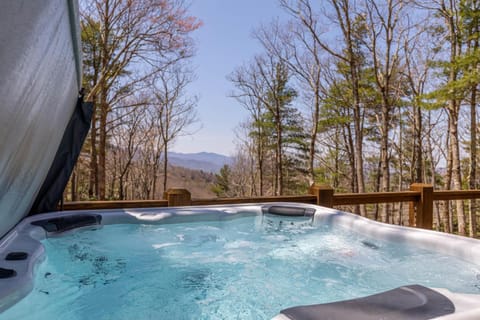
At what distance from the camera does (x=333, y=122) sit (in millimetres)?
11078

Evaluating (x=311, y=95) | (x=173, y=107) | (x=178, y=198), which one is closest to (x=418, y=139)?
(x=311, y=95)

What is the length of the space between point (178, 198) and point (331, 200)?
62.6 inches

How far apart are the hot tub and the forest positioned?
2.77 meters

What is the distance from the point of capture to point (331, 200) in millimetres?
3150

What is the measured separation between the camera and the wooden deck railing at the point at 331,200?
9.02 ft

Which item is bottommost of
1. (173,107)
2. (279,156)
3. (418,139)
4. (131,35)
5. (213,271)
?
(213,271)

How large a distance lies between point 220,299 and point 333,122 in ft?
34.2

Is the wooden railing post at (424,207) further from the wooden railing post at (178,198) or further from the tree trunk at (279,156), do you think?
the tree trunk at (279,156)

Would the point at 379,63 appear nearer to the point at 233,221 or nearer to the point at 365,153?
the point at 365,153

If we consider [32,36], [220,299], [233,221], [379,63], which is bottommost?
[220,299]

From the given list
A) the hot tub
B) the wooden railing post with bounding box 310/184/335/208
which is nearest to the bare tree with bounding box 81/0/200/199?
the hot tub

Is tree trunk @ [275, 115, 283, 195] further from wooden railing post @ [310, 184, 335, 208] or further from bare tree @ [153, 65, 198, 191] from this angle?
wooden railing post @ [310, 184, 335, 208]

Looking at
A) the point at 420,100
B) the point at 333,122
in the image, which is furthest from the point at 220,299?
the point at 333,122

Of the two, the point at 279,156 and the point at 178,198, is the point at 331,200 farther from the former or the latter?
the point at 279,156
